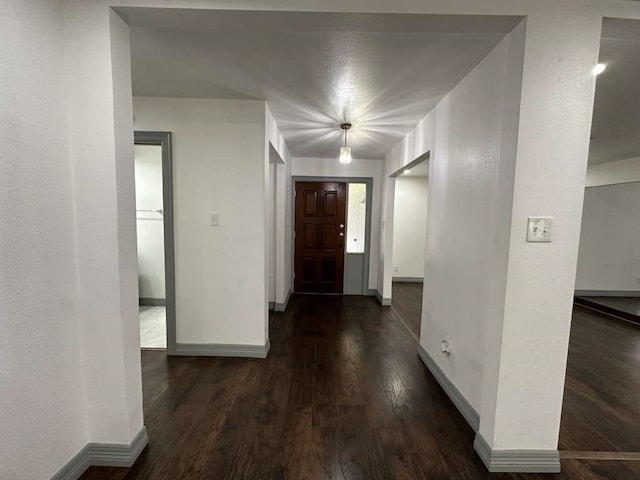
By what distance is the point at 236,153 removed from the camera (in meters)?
2.61

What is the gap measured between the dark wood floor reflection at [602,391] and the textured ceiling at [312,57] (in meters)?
2.53

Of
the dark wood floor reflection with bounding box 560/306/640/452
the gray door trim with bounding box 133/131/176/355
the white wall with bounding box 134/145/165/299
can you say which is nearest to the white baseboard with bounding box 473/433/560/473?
the dark wood floor reflection with bounding box 560/306/640/452

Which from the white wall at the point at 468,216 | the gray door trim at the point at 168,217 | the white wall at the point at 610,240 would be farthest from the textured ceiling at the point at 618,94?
the gray door trim at the point at 168,217

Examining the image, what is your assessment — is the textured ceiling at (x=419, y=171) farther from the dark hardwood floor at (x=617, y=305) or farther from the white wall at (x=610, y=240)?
the dark hardwood floor at (x=617, y=305)

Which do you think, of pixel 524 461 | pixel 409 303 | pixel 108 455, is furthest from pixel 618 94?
pixel 108 455

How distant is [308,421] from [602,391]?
97.5 inches

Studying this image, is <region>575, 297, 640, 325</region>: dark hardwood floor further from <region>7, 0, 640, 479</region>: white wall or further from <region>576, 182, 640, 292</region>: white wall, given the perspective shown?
<region>7, 0, 640, 479</region>: white wall

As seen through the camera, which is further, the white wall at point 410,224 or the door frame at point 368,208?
the white wall at point 410,224

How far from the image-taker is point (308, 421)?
6.21 feet

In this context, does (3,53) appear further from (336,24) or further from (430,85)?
(430,85)

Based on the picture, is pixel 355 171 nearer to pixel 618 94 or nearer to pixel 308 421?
pixel 618 94

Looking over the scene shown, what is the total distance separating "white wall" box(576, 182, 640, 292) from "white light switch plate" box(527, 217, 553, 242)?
4.77 metres

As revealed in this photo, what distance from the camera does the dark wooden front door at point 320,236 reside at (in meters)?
4.87

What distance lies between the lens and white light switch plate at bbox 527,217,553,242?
144 cm
